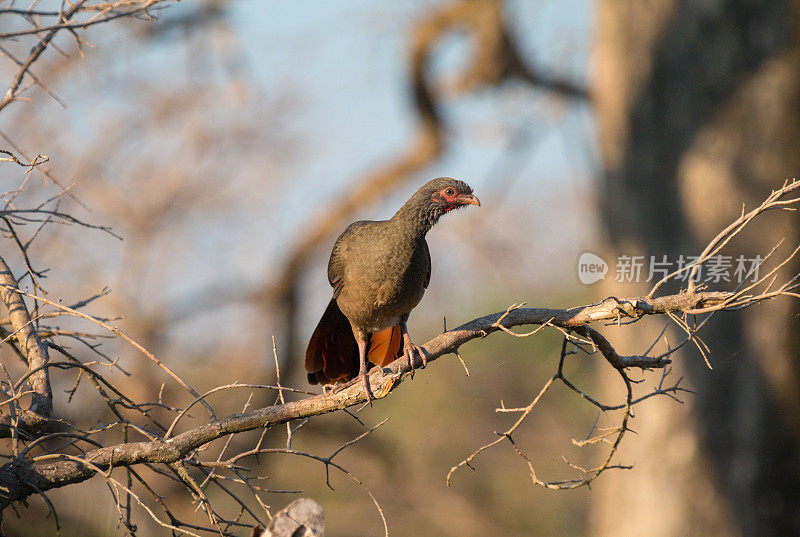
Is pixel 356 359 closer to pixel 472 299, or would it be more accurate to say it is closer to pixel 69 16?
pixel 69 16

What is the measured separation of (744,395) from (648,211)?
6.86ft

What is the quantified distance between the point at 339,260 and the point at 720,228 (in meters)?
5.29

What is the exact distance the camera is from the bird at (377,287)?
292cm

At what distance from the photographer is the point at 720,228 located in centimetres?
732

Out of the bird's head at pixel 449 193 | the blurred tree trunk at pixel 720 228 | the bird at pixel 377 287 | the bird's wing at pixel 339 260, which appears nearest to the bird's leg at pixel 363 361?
the bird at pixel 377 287

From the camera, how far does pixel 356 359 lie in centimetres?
348

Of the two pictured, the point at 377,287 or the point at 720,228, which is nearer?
the point at 377,287

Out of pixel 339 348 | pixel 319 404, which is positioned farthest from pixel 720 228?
pixel 319 404

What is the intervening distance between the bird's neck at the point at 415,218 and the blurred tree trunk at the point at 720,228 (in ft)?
16.8

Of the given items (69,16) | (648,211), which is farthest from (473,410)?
(69,16)

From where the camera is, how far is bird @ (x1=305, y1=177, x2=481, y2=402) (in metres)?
2.92

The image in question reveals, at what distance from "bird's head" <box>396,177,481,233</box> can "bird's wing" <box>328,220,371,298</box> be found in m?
0.37

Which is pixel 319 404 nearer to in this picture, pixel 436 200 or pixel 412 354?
pixel 412 354

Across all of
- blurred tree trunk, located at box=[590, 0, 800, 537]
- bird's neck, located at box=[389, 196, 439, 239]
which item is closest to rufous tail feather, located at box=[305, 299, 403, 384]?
bird's neck, located at box=[389, 196, 439, 239]
